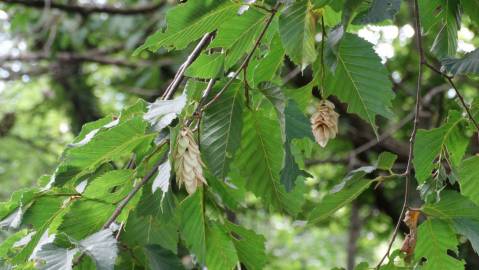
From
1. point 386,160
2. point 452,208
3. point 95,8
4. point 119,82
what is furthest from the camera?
point 119,82

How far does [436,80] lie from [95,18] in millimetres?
2069

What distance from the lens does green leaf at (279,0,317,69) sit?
0.87 m

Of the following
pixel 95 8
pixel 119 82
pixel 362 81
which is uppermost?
pixel 362 81

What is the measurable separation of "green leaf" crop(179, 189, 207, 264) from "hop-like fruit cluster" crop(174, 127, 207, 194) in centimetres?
11

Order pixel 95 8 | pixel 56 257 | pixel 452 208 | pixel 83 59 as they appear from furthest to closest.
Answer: pixel 83 59
pixel 95 8
pixel 452 208
pixel 56 257

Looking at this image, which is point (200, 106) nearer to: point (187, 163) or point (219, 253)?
point (187, 163)

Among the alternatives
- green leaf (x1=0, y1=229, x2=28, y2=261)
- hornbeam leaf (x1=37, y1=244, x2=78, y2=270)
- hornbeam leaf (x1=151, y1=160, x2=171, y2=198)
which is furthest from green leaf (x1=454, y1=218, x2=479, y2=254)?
green leaf (x1=0, y1=229, x2=28, y2=261)

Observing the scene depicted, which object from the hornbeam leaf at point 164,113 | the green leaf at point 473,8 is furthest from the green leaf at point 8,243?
the green leaf at point 473,8

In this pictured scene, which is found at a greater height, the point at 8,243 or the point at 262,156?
the point at 262,156

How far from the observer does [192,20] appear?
0.97 metres

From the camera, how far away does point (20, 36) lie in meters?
4.30

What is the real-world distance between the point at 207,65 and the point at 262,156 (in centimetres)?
16

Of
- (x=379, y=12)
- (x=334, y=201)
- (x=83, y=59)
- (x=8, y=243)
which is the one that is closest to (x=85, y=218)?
(x=8, y=243)

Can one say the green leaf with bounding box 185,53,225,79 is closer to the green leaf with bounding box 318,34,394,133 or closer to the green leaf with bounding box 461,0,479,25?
the green leaf with bounding box 318,34,394,133
